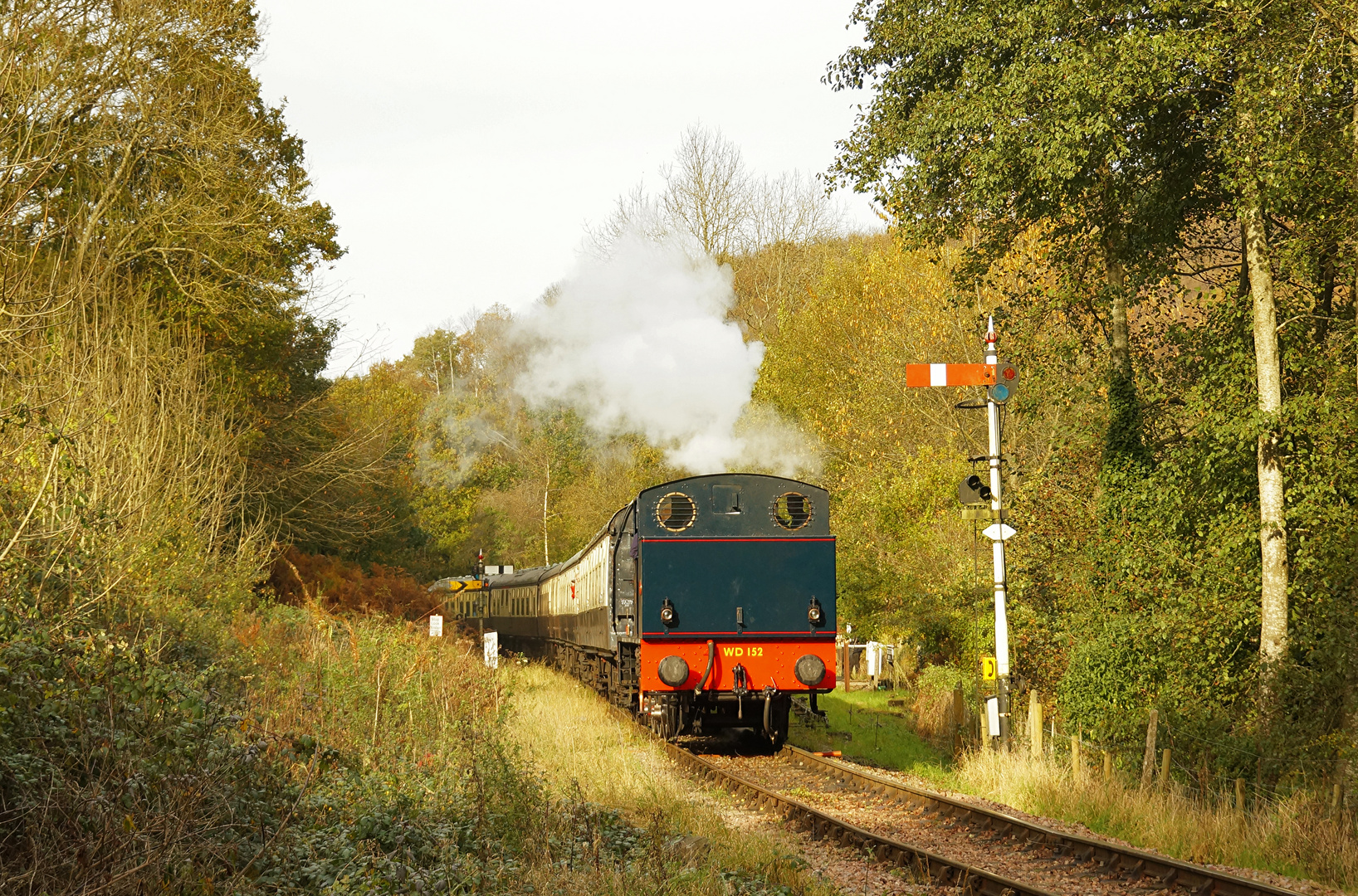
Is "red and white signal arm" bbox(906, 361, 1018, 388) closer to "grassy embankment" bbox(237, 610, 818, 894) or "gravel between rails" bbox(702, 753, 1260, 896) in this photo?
"gravel between rails" bbox(702, 753, 1260, 896)

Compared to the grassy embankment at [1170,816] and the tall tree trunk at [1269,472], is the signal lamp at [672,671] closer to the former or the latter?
the grassy embankment at [1170,816]

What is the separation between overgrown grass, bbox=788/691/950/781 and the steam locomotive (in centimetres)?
173

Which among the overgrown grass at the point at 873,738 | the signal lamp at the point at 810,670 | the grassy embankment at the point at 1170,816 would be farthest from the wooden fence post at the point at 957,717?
the signal lamp at the point at 810,670

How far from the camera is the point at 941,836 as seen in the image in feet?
32.2

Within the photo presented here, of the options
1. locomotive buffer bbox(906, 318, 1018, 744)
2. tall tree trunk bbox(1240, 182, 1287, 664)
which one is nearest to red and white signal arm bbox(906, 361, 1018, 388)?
locomotive buffer bbox(906, 318, 1018, 744)

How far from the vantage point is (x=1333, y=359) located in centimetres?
1361

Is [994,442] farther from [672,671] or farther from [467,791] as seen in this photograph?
[467,791]

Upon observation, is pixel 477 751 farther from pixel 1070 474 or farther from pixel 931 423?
pixel 931 423

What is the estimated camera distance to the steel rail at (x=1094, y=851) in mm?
7844

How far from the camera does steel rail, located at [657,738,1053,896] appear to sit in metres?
7.88

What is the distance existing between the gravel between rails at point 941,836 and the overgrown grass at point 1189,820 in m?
1.13

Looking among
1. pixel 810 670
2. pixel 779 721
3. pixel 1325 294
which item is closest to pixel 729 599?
pixel 810 670

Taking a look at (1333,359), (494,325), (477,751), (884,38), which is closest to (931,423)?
(884,38)

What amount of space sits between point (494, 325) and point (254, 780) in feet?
201
